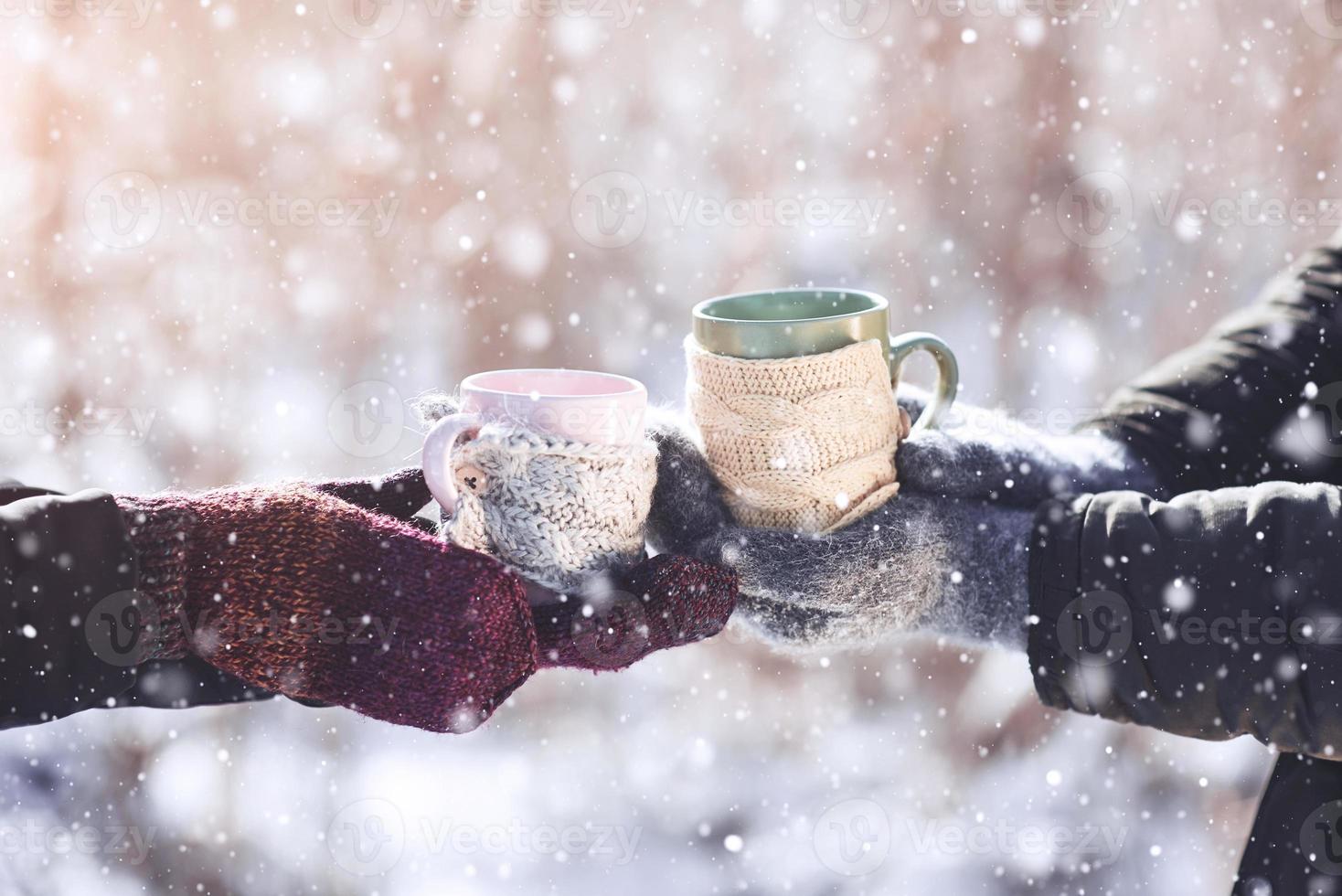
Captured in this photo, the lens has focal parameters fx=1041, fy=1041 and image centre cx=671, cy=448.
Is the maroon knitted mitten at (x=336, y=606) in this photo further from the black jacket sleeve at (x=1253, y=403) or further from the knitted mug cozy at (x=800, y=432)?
the black jacket sleeve at (x=1253, y=403)

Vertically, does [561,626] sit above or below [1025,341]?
above

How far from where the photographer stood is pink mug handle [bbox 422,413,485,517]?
25.3 inches

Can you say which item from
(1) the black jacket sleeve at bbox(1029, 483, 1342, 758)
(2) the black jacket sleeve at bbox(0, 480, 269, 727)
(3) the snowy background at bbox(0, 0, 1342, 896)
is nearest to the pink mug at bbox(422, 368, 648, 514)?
(2) the black jacket sleeve at bbox(0, 480, 269, 727)

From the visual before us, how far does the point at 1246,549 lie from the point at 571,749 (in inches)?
63.0

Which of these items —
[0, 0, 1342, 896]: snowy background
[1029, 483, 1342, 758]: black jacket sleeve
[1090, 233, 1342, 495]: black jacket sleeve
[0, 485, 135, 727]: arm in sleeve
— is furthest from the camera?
[0, 0, 1342, 896]: snowy background

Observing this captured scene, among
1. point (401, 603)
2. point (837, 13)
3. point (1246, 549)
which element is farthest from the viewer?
point (837, 13)

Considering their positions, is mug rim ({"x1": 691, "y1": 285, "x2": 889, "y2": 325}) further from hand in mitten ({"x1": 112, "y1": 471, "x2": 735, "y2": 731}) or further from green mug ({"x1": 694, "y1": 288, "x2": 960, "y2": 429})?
hand in mitten ({"x1": 112, "y1": 471, "x2": 735, "y2": 731})

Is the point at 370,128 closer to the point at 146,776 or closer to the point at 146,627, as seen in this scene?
the point at 146,776

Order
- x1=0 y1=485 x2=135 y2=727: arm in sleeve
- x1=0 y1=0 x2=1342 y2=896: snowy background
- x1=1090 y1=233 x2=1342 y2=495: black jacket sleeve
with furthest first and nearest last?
x1=0 y1=0 x2=1342 y2=896: snowy background
x1=1090 y1=233 x2=1342 y2=495: black jacket sleeve
x1=0 y1=485 x2=135 y2=727: arm in sleeve

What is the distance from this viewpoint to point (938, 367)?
0.79 m

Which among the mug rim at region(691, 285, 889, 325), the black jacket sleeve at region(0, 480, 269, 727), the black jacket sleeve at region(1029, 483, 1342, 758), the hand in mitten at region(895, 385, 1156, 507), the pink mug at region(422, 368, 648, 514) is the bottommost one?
the black jacket sleeve at region(1029, 483, 1342, 758)

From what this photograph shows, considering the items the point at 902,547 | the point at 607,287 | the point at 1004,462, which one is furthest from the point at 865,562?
the point at 607,287

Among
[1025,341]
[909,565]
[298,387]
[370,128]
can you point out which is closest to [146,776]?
[298,387]

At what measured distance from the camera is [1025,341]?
206 cm
